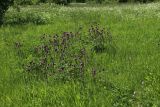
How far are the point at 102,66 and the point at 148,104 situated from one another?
2815mm

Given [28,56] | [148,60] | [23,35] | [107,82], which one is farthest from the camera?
[23,35]

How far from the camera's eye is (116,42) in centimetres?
1143

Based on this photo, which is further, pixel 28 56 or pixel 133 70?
pixel 28 56

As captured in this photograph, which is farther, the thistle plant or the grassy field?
the thistle plant

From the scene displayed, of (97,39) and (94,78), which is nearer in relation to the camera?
(94,78)

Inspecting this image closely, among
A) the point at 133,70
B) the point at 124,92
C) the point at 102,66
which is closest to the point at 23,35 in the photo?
the point at 102,66

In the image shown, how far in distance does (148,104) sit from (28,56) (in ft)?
17.1

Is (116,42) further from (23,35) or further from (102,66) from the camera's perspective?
(23,35)

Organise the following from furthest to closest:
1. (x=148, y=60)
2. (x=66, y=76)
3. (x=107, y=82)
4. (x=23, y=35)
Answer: (x=23, y=35), (x=148, y=60), (x=66, y=76), (x=107, y=82)

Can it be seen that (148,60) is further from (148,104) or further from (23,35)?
(23,35)

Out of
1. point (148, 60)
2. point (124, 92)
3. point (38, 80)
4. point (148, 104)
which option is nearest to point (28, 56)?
point (38, 80)

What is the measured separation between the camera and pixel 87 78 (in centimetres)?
777

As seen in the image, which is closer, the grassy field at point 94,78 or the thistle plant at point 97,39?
the grassy field at point 94,78

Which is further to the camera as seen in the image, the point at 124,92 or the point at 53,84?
the point at 53,84
